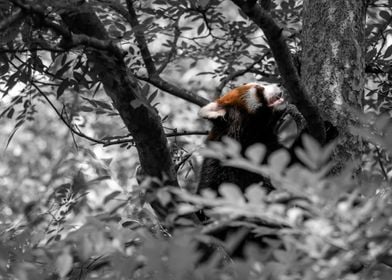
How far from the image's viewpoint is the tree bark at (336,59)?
13.7ft

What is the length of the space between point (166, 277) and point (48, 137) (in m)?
14.8

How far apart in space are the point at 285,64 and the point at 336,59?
3.17 ft

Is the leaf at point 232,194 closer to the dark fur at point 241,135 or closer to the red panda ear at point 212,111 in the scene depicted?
the dark fur at point 241,135

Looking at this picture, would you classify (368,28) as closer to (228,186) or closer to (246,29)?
(246,29)

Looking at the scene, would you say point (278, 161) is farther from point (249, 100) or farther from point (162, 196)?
point (249, 100)

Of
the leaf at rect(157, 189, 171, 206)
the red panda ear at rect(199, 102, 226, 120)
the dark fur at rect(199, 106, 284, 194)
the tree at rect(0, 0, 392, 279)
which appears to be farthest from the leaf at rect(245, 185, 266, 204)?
the red panda ear at rect(199, 102, 226, 120)

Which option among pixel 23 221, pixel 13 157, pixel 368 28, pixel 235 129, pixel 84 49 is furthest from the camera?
pixel 13 157

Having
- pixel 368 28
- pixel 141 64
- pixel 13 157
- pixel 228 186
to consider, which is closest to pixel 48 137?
pixel 13 157

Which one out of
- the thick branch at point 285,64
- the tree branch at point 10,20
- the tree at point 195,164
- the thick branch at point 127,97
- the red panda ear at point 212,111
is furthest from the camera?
the red panda ear at point 212,111

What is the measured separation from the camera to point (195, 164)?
246 inches

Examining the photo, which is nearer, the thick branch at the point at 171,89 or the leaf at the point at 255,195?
the leaf at the point at 255,195

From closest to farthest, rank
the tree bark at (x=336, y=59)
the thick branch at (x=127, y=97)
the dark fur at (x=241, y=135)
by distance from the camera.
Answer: the thick branch at (x=127, y=97) → the tree bark at (x=336, y=59) → the dark fur at (x=241, y=135)

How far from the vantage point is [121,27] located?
18.1ft

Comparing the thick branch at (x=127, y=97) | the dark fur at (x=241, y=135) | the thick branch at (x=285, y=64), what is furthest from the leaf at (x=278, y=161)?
the dark fur at (x=241, y=135)
